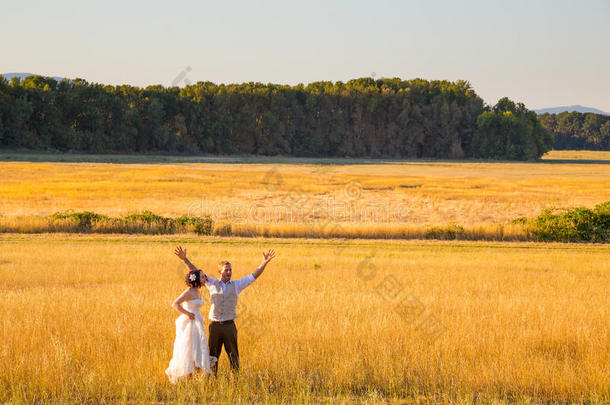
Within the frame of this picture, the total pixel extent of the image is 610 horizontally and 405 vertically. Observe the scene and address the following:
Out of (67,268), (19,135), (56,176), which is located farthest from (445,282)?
(19,135)

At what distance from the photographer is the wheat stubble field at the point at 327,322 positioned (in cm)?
962

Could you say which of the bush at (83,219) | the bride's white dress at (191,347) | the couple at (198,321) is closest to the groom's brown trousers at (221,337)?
the couple at (198,321)

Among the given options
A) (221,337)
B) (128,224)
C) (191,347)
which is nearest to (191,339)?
(191,347)

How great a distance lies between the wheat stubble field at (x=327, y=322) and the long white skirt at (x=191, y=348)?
390mm

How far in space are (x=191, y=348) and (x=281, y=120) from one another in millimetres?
155719

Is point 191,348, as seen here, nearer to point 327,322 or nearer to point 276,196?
point 327,322

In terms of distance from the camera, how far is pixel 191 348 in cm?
867

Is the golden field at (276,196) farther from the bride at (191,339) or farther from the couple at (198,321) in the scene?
the bride at (191,339)

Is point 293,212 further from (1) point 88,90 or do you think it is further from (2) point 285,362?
(1) point 88,90

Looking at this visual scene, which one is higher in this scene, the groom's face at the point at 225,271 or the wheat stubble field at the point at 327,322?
the groom's face at the point at 225,271

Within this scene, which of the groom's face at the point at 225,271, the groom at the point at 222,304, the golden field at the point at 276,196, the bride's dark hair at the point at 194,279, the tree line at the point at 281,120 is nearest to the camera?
the bride's dark hair at the point at 194,279

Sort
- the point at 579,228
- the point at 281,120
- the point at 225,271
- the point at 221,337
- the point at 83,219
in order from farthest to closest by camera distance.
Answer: the point at 281,120 → the point at 83,219 → the point at 579,228 → the point at 221,337 → the point at 225,271

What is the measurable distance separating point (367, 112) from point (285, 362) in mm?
162108

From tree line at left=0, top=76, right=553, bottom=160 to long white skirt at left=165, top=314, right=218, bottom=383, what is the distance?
120 metres
